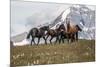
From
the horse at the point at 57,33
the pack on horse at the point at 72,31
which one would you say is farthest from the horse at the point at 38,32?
the pack on horse at the point at 72,31

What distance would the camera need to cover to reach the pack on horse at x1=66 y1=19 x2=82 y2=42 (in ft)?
7.78

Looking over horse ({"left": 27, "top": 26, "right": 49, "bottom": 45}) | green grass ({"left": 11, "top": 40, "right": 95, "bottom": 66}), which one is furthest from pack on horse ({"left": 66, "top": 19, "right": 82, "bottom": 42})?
horse ({"left": 27, "top": 26, "right": 49, "bottom": 45})

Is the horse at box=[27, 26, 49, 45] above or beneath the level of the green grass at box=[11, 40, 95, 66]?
above

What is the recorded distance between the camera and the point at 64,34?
2.36 metres

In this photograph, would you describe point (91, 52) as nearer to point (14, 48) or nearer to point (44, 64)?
point (44, 64)

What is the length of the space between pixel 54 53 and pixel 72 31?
344 mm

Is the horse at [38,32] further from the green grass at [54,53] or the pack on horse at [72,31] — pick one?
the pack on horse at [72,31]

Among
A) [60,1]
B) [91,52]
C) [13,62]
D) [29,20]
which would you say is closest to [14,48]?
[13,62]

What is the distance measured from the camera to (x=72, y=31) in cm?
239

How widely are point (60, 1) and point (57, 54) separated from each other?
62cm

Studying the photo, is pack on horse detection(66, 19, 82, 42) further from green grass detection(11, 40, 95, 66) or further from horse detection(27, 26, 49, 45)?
horse detection(27, 26, 49, 45)

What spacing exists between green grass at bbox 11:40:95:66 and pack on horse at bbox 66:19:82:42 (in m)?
0.07

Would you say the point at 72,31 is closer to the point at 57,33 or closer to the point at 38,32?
the point at 57,33

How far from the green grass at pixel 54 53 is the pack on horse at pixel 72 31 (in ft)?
0.24
